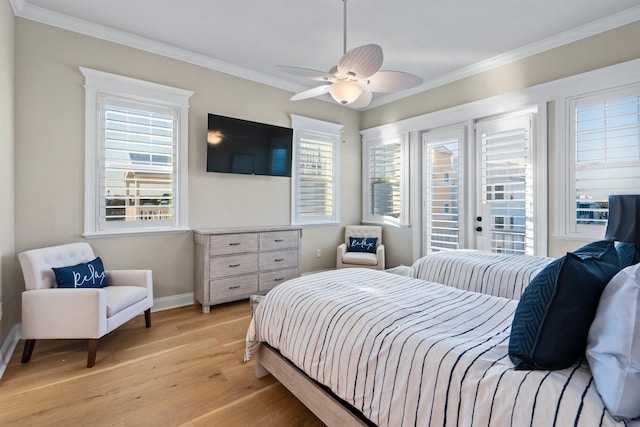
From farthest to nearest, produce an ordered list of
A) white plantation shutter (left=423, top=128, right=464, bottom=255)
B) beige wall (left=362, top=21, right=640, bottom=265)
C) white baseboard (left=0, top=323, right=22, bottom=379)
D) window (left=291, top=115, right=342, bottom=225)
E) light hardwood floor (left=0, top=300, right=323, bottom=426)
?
1. window (left=291, top=115, right=342, bottom=225)
2. white plantation shutter (left=423, top=128, right=464, bottom=255)
3. beige wall (left=362, top=21, right=640, bottom=265)
4. white baseboard (left=0, top=323, right=22, bottom=379)
5. light hardwood floor (left=0, top=300, right=323, bottom=426)

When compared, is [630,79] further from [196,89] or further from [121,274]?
[121,274]

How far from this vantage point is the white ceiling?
9.03 ft

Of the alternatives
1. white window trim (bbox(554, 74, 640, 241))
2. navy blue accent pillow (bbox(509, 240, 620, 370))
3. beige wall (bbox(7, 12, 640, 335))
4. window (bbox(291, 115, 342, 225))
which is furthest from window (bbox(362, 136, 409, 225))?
navy blue accent pillow (bbox(509, 240, 620, 370))

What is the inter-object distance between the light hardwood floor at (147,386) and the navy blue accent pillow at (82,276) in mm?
515

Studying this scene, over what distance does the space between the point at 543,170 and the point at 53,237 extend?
16.2 ft

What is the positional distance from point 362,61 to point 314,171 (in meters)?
2.76

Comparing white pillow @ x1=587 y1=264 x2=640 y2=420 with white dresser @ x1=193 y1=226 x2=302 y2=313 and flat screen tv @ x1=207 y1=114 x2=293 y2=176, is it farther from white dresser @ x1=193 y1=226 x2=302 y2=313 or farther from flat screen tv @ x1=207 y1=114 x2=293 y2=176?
flat screen tv @ x1=207 y1=114 x2=293 y2=176

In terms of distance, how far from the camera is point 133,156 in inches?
131

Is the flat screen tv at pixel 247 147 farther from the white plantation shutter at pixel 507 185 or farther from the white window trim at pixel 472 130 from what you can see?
the white plantation shutter at pixel 507 185

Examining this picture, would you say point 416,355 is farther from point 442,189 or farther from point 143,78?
point 143,78

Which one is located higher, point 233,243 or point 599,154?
point 599,154

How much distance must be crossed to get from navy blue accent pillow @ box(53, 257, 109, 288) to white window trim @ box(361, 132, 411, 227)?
3.74 meters

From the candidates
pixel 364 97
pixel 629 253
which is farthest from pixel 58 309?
pixel 629 253

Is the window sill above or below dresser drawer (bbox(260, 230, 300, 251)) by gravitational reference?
above
